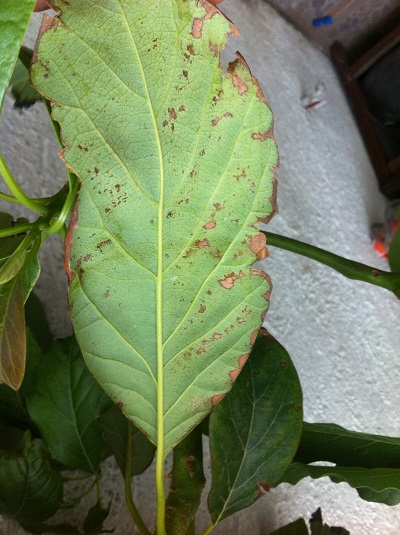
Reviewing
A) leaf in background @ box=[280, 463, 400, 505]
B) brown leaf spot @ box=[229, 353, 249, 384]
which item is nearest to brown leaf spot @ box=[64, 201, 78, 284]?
brown leaf spot @ box=[229, 353, 249, 384]

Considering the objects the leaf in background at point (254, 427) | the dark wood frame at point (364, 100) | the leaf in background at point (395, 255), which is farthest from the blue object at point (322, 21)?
the leaf in background at point (254, 427)

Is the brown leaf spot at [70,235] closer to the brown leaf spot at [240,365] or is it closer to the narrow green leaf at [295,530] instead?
the brown leaf spot at [240,365]

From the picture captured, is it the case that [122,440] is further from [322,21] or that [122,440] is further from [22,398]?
[322,21]

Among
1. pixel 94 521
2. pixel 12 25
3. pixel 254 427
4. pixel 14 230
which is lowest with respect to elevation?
pixel 94 521

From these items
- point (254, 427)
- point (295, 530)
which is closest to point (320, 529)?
point (295, 530)

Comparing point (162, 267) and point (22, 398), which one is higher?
point (162, 267)

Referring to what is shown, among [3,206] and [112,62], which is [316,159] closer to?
[3,206]

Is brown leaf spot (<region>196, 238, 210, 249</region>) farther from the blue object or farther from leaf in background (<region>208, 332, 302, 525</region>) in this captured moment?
the blue object
